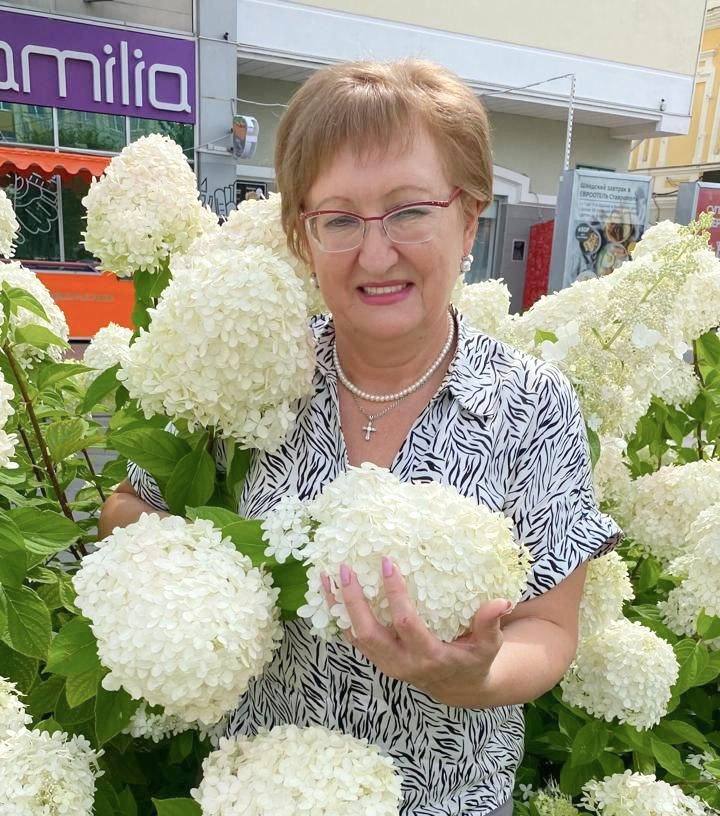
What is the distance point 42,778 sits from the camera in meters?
1.10

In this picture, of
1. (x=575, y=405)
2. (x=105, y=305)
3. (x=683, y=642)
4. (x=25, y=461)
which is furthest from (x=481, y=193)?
(x=105, y=305)

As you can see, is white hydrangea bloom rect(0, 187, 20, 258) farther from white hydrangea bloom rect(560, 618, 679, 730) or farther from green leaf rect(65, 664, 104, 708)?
white hydrangea bloom rect(560, 618, 679, 730)

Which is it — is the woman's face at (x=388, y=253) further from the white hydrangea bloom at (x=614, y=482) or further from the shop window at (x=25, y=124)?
the shop window at (x=25, y=124)

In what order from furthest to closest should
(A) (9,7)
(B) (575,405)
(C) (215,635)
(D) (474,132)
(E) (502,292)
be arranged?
(A) (9,7), (E) (502,292), (B) (575,405), (D) (474,132), (C) (215,635)

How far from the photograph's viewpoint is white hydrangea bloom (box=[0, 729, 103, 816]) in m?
1.07

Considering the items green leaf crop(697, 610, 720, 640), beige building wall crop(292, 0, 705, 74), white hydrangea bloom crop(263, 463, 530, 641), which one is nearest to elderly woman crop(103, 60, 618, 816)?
white hydrangea bloom crop(263, 463, 530, 641)

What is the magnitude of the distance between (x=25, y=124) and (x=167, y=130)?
1756 millimetres

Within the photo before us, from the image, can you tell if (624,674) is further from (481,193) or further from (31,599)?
(31,599)

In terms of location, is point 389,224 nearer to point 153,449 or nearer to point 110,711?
point 153,449

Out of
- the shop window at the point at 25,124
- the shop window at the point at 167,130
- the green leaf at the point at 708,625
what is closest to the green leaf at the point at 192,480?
the green leaf at the point at 708,625

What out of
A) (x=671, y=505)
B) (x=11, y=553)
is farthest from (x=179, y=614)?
(x=671, y=505)

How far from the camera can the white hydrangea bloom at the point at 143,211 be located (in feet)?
4.95

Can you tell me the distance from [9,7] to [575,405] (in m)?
9.31

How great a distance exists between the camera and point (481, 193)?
1191mm
